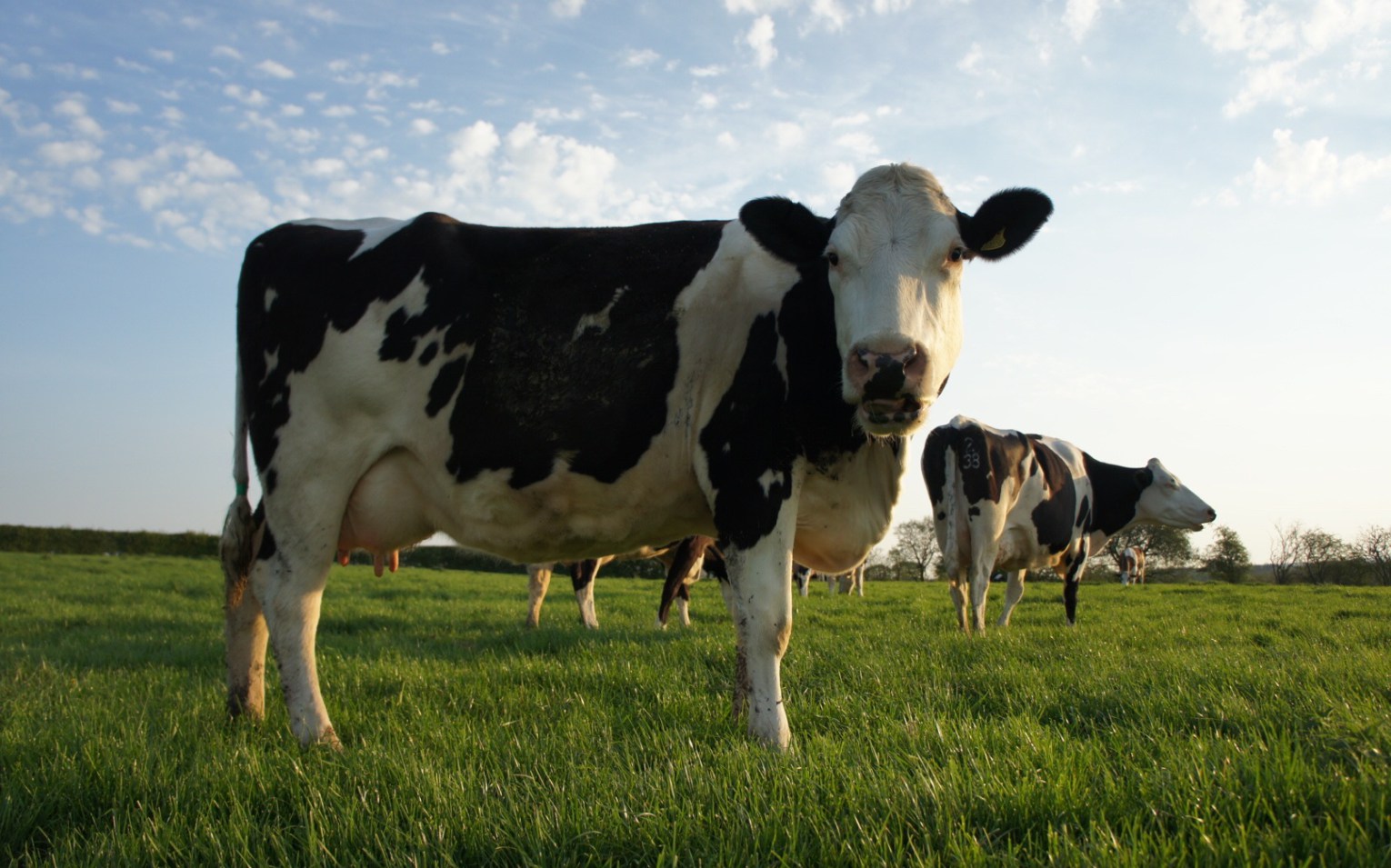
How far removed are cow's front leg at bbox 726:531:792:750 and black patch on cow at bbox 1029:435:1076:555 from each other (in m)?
9.86

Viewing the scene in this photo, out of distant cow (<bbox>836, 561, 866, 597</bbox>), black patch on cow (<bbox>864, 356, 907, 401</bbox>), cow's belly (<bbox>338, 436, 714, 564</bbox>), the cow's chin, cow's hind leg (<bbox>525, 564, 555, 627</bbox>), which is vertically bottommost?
distant cow (<bbox>836, 561, 866, 597</bbox>)

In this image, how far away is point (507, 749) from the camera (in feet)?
12.1

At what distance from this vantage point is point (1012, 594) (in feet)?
42.2

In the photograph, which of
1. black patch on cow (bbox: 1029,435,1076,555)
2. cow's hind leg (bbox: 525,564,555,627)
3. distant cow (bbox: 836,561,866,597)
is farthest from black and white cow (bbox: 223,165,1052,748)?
distant cow (bbox: 836,561,866,597)

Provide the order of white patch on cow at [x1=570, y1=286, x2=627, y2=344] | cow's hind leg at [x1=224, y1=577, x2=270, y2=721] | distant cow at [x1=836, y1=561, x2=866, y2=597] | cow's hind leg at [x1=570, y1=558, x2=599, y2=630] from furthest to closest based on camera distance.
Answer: distant cow at [x1=836, y1=561, x2=866, y2=597] < cow's hind leg at [x1=570, y1=558, x2=599, y2=630] < cow's hind leg at [x1=224, y1=577, x2=270, y2=721] < white patch on cow at [x1=570, y1=286, x2=627, y2=344]

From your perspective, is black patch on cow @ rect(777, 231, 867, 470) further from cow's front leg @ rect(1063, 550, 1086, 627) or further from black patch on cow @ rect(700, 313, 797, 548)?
cow's front leg @ rect(1063, 550, 1086, 627)

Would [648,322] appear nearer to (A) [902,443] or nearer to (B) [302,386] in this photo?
(A) [902,443]

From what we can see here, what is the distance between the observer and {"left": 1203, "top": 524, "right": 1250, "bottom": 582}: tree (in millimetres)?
39812

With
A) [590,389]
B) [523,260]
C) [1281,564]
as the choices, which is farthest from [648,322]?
[1281,564]

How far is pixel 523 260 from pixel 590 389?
906mm

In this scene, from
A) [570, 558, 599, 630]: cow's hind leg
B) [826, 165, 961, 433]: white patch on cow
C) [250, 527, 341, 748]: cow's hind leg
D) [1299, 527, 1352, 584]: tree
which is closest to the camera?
[826, 165, 961, 433]: white patch on cow

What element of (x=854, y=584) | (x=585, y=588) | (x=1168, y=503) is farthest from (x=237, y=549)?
(x=854, y=584)

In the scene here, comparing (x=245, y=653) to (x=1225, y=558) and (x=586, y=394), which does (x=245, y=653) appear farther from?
(x=1225, y=558)

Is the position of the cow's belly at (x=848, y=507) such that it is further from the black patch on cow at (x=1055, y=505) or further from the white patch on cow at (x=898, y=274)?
the black patch on cow at (x=1055, y=505)
